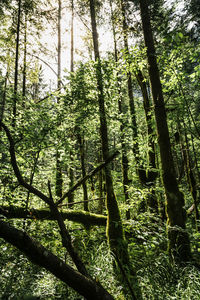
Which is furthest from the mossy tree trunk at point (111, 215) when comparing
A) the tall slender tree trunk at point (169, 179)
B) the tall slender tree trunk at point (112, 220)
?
the tall slender tree trunk at point (169, 179)

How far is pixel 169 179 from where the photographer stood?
12.0 feet

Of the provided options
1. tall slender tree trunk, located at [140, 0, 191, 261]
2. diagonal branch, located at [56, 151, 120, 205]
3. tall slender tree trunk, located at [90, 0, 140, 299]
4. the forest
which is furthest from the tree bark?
tall slender tree trunk, located at [140, 0, 191, 261]

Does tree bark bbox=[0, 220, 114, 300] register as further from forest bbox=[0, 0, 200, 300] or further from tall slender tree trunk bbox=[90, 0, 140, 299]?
tall slender tree trunk bbox=[90, 0, 140, 299]

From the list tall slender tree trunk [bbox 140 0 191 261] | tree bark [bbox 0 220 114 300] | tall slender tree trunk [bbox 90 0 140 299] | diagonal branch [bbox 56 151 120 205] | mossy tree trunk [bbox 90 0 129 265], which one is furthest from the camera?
mossy tree trunk [bbox 90 0 129 265]

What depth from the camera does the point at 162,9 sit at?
5766 mm

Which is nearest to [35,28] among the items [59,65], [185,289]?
[59,65]

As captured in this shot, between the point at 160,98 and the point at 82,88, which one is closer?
the point at 160,98

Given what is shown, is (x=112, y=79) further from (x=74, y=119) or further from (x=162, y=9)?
(x=162, y=9)

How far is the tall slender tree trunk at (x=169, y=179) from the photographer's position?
340cm

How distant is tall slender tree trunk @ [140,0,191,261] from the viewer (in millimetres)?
3396

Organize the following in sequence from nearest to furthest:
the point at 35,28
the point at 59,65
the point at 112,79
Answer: the point at 112,79, the point at 35,28, the point at 59,65

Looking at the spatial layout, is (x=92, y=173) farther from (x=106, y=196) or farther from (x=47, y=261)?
(x=106, y=196)

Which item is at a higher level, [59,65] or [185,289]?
[59,65]

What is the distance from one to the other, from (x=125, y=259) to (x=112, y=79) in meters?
5.05
